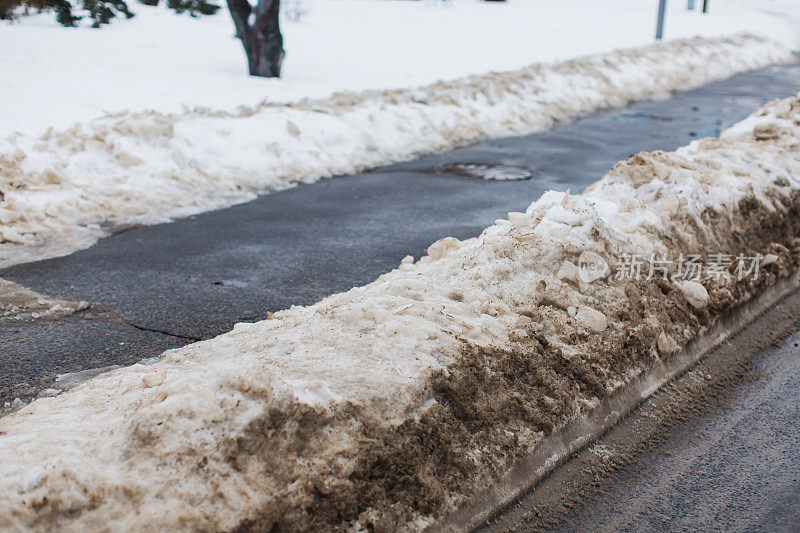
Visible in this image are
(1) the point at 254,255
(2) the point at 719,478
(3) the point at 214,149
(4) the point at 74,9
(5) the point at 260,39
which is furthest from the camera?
(4) the point at 74,9

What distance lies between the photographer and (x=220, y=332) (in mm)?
3836

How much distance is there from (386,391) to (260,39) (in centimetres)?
896

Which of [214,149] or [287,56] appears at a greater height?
[287,56]

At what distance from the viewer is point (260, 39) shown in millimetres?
10531

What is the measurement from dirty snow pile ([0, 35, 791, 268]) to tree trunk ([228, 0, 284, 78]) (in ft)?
6.00

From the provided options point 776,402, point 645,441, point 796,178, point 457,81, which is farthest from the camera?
point 457,81

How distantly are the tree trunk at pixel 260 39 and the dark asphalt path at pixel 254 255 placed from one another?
3473mm

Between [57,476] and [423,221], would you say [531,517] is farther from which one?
[423,221]

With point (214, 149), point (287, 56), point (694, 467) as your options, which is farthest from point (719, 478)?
point (287, 56)

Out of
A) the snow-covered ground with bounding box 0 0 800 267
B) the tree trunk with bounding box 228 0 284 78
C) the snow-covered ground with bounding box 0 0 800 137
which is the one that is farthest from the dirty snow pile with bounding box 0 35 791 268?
the tree trunk with bounding box 228 0 284 78

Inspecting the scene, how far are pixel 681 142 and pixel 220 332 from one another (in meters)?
6.67

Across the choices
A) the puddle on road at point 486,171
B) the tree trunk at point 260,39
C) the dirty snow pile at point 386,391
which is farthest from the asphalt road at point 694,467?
the tree trunk at point 260,39

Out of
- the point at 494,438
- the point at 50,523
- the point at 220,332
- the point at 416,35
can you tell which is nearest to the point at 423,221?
the point at 220,332

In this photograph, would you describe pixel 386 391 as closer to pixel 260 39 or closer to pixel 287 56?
pixel 260 39
